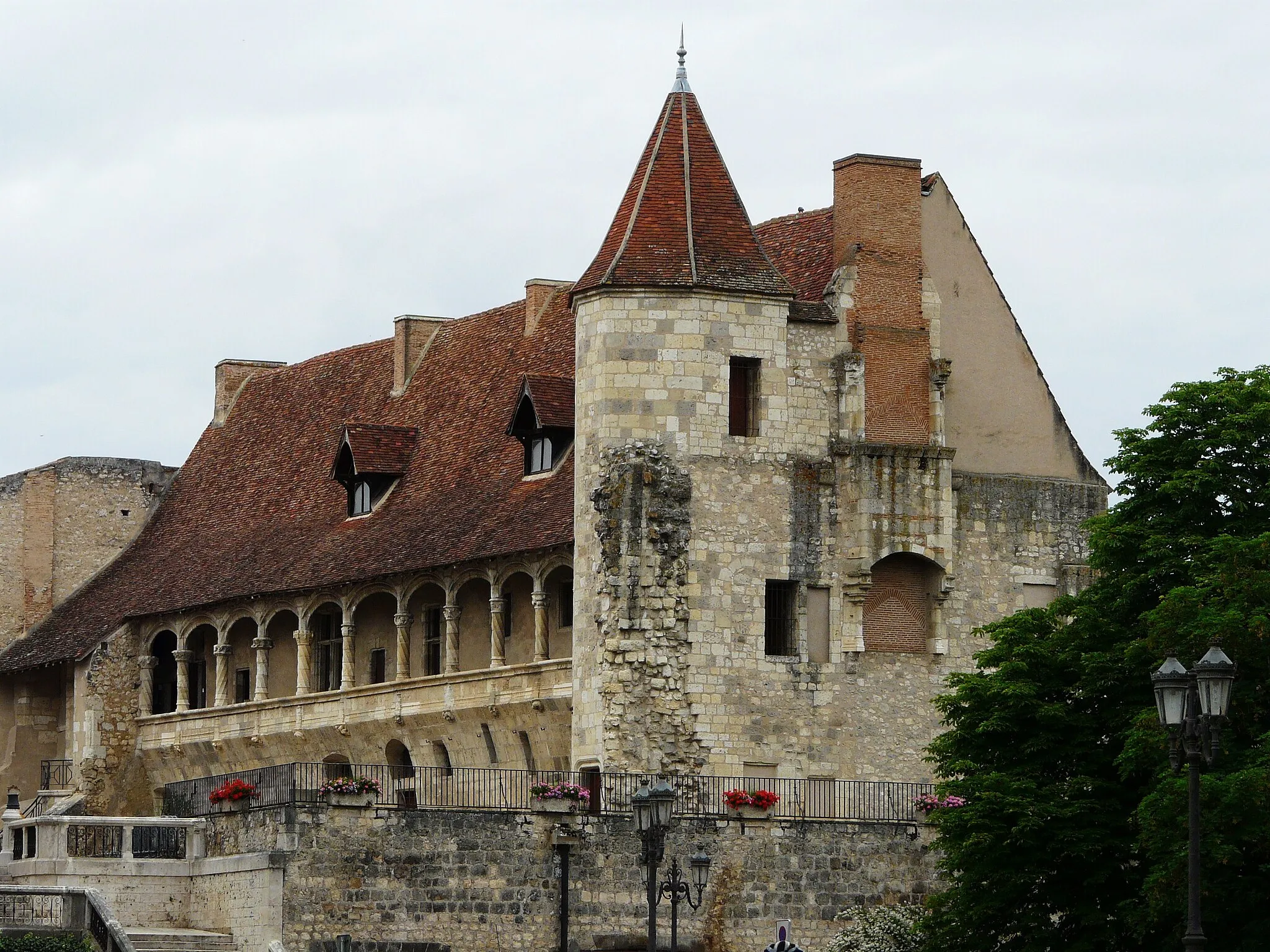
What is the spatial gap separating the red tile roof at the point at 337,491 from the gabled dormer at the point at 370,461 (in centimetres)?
13

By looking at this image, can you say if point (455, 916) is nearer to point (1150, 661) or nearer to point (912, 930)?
point (912, 930)

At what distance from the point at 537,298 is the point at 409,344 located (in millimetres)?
4967

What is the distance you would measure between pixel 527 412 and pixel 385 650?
252 inches

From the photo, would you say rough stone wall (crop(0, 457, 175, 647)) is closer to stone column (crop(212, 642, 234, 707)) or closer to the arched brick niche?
stone column (crop(212, 642, 234, 707))

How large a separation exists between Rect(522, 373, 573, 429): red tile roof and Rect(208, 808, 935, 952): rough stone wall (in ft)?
38.6

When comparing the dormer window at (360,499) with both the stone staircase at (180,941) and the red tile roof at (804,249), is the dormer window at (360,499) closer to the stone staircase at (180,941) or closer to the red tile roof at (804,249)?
the red tile roof at (804,249)

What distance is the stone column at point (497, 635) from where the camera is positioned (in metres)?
59.1

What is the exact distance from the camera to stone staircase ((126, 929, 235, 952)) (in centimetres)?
4622

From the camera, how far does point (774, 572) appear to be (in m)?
54.7

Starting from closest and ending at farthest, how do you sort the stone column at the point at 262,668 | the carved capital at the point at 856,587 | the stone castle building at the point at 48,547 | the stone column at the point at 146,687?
the carved capital at the point at 856,587 < the stone column at the point at 262,668 < the stone column at the point at 146,687 < the stone castle building at the point at 48,547

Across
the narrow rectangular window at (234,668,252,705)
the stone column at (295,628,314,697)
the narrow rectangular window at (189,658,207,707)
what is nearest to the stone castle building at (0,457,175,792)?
the narrow rectangular window at (189,658,207,707)

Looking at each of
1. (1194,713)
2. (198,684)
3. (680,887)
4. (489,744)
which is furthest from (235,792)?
(198,684)

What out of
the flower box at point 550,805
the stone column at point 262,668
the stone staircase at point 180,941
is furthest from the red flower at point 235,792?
the stone column at point 262,668

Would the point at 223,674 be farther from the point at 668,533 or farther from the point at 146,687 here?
the point at 668,533
